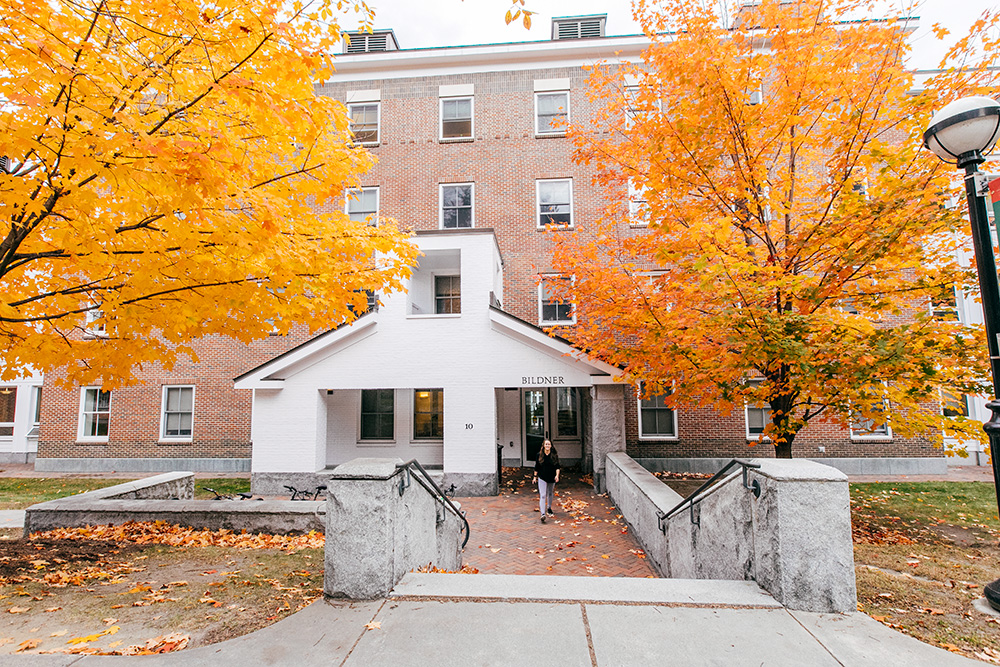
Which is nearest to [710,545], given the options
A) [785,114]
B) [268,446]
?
[785,114]

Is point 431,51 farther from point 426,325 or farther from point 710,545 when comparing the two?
point 710,545

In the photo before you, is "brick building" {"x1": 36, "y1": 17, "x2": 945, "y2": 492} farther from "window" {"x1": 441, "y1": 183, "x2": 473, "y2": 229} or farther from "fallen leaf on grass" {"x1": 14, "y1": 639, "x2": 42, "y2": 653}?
"fallen leaf on grass" {"x1": 14, "y1": 639, "x2": 42, "y2": 653}

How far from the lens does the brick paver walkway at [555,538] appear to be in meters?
7.94

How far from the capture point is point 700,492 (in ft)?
19.7

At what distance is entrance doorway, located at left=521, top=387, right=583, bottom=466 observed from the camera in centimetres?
1766

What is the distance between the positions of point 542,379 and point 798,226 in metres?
6.78

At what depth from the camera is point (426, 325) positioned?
45.2ft

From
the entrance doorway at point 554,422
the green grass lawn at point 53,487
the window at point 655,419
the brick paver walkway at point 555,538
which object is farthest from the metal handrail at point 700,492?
the green grass lawn at point 53,487

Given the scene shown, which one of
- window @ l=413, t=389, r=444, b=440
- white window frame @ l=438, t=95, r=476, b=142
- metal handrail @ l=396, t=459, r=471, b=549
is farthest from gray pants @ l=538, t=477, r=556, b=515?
white window frame @ l=438, t=95, r=476, b=142

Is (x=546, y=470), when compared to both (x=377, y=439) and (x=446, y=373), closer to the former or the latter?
(x=446, y=373)

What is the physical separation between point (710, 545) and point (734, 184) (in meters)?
6.03

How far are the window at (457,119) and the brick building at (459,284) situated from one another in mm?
53

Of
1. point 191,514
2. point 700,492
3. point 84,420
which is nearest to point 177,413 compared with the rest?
point 84,420

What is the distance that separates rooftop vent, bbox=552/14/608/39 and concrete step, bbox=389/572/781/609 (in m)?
21.2
